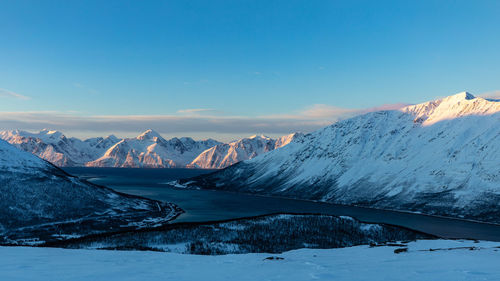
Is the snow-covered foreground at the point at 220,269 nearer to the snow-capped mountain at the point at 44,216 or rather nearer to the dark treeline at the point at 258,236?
the dark treeline at the point at 258,236

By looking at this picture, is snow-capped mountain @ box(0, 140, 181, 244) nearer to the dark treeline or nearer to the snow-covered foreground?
the dark treeline

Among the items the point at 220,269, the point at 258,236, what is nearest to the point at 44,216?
the point at 258,236

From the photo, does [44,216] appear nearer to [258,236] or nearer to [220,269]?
[258,236]

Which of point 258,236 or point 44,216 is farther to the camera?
point 44,216

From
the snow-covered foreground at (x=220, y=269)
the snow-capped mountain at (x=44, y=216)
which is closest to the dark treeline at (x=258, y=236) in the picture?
the snow-covered foreground at (x=220, y=269)

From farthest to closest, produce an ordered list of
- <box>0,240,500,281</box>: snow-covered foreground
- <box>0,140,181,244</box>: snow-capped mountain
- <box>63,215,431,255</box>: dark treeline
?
1. <box>0,140,181,244</box>: snow-capped mountain
2. <box>63,215,431,255</box>: dark treeline
3. <box>0,240,500,281</box>: snow-covered foreground

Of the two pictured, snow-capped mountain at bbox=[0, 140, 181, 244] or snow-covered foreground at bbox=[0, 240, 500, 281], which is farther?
snow-capped mountain at bbox=[0, 140, 181, 244]

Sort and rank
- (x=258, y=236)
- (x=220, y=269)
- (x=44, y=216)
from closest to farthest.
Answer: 1. (x=220, y=269)
2. (x=258, y=236)
3. (x=44, y=216)

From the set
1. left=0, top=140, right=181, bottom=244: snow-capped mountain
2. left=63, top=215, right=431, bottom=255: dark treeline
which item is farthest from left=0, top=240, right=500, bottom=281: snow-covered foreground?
left=0, top=140, right=181, bottom=244: snow-capped mountain

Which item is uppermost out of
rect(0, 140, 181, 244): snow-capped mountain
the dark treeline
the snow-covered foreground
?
the snow-covered foreground

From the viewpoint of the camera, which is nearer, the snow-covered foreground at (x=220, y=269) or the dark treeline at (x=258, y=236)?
the snow-covered foreground at (x=220, y=269)

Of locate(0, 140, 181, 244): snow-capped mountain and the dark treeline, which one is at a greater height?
the dark treeline

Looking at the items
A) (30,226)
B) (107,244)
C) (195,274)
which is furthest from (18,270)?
(30,226)
